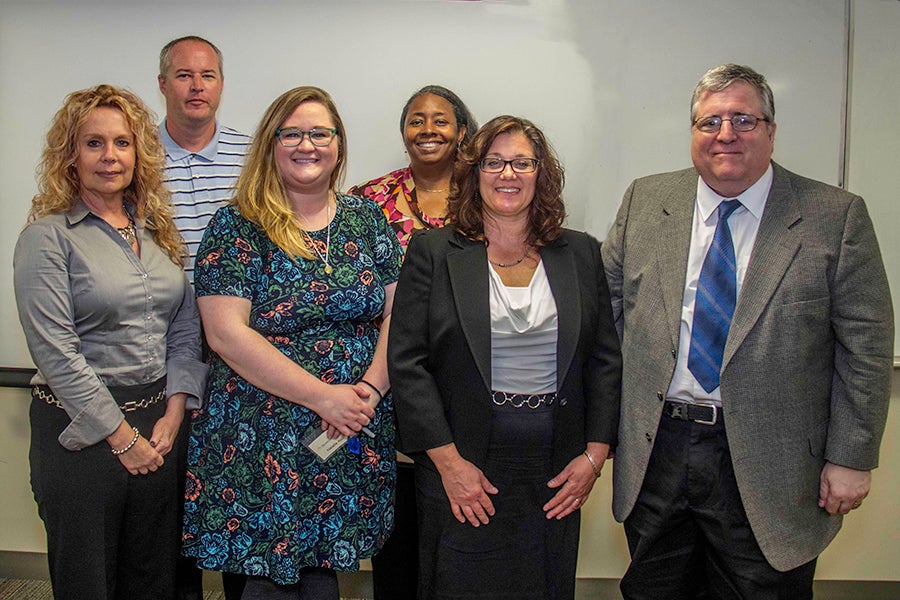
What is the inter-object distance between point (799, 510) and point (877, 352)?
1.46 ft

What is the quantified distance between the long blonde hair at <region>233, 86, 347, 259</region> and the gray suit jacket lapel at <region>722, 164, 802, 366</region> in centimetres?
113

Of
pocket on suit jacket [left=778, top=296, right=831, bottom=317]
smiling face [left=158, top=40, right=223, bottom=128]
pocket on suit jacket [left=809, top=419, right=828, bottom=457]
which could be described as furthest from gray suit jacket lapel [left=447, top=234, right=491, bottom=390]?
smiling face [left=158, top=40, right=223, bottom=128]

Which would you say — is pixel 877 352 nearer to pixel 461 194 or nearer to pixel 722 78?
pixel 722 78

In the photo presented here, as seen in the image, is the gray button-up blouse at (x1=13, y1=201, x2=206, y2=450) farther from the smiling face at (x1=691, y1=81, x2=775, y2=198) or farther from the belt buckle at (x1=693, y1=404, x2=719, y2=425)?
the smiling face at (x1=691, y1=81, x2=775, y2=198)

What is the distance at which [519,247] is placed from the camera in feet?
6.57

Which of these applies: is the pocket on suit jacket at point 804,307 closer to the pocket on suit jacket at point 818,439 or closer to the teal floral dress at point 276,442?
the pocket on suit jacket at point 818,439

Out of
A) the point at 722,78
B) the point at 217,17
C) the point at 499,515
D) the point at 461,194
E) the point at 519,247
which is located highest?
the point at 217,17

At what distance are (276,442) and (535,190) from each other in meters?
0.98

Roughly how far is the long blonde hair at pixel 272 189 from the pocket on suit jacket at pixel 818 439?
4.58 ft

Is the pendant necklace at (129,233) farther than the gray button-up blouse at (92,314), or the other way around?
the pendant necklace at (129,233)

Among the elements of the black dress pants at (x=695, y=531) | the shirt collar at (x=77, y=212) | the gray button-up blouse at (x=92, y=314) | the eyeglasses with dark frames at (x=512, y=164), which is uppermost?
the eyeglasses with dark frames at (x=512, y=164)

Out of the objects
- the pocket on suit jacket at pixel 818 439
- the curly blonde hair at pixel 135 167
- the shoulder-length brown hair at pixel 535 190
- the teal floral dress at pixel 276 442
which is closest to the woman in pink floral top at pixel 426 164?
the shoulder-length brown hair at pixel 535 190

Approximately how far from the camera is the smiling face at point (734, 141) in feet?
6.01

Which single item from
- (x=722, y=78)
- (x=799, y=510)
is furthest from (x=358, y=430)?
(x=722, y=78)
